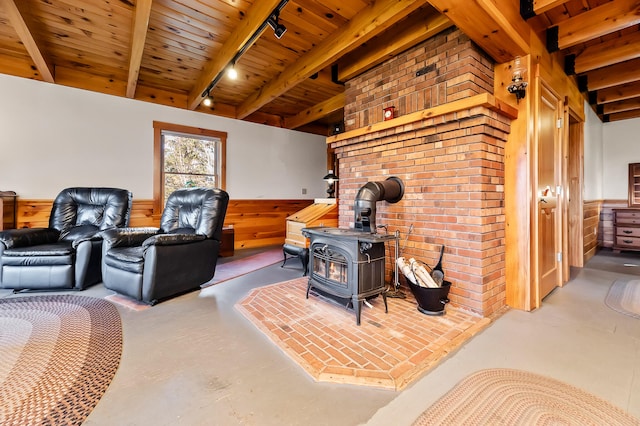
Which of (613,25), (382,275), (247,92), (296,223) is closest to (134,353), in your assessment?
(382,275)

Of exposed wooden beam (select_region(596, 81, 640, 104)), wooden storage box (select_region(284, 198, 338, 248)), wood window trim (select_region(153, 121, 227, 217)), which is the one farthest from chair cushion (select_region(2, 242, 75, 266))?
exposed wooden beam (select_region(596, 81, 640, 104))

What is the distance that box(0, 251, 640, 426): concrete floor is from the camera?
1.30 metres

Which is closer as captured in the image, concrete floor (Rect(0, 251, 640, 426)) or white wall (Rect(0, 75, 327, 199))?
concrete floor (Rect(0, 251, 640, 426))

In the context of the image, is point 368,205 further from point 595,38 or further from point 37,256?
point 37,256

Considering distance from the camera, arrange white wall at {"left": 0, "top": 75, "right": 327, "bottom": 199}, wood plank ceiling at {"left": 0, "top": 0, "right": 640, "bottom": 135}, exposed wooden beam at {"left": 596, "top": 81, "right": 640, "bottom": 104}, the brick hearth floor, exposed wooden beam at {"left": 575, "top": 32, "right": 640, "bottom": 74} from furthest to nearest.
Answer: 1. exposed wooden beam at {"left": 596, "top": 81, "right": 640, "bottom": 104}
2. white wall at {"left": 0, "top": 75, "right": 327, "bottom": 199}
3. exposed wooden beam at {"left": 575, "top": 32, "right": 640, "bottom": 74}
4. wood plank ceiling at {"left": 0, "top": 0, "right": 640, "bottom": 135}
5. the brick hearth floor

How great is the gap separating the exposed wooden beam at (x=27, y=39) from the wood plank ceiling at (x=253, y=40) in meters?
0.01

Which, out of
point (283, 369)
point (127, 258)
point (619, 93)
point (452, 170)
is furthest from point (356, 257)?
point (619, 93)

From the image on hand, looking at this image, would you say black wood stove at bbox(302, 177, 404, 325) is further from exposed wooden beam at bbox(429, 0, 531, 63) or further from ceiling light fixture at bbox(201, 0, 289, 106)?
ceiling light fixture at bbox(201, 0, 289, 106)

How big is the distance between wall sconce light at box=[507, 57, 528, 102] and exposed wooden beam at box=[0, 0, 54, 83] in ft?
14.1

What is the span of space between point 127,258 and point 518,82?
12.7 feet

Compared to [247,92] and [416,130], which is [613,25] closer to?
[416,130]

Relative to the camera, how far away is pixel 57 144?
383 cm

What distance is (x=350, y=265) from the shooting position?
7.29 feet

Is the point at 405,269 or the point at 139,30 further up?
the point at 139,30
